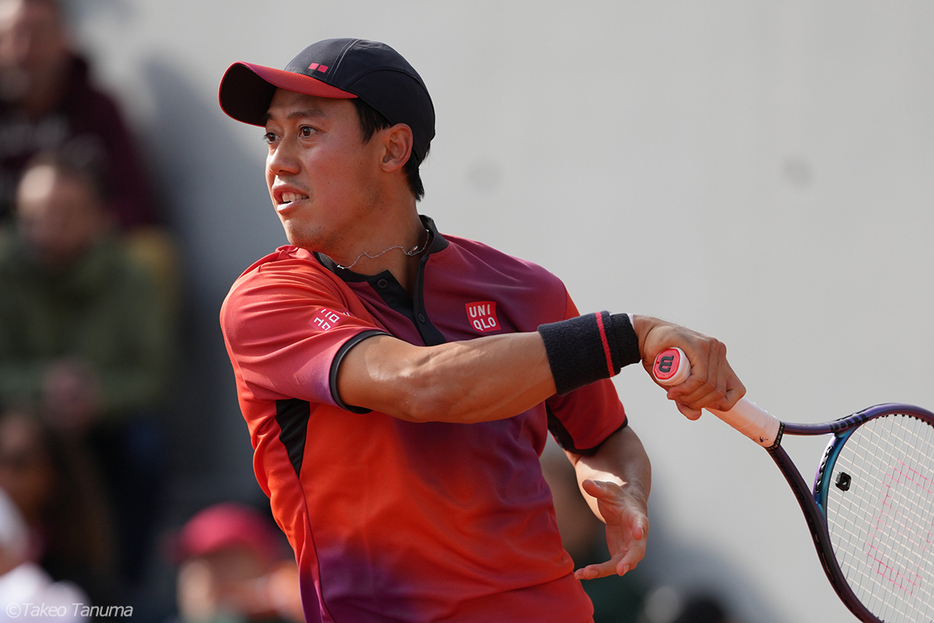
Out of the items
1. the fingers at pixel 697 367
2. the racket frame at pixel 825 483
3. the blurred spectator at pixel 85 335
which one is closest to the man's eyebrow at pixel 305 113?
the fingers at pixel 697 367

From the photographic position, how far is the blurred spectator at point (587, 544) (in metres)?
4.22

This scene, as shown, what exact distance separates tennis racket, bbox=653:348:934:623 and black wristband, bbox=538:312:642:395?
0.55 m

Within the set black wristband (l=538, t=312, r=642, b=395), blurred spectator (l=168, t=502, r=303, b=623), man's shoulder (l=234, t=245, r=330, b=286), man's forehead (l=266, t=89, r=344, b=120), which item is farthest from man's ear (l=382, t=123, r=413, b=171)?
blurred spectator (l=168, t=502, r=303, b=623)

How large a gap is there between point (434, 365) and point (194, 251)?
4408 mm

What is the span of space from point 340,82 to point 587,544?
106 inches

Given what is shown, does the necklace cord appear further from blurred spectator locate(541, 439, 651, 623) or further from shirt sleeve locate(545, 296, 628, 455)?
blurred spectator locate(541, 439, 651, 623)

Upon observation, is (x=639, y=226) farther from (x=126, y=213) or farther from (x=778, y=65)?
(x=126, y=213)

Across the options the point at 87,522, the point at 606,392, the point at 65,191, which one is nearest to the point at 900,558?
the point at 606,392

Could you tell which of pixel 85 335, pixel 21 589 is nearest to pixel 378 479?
pixel 21 589

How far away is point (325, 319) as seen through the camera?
6.41ft

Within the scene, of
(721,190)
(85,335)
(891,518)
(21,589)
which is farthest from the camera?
(85,335)

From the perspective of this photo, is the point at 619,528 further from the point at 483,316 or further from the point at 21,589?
the point at 21,589

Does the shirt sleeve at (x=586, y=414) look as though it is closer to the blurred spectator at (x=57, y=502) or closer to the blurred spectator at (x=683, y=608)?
the blurred spectator at (x=683, y=608)

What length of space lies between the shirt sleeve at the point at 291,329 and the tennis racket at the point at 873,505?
3.16 feet
